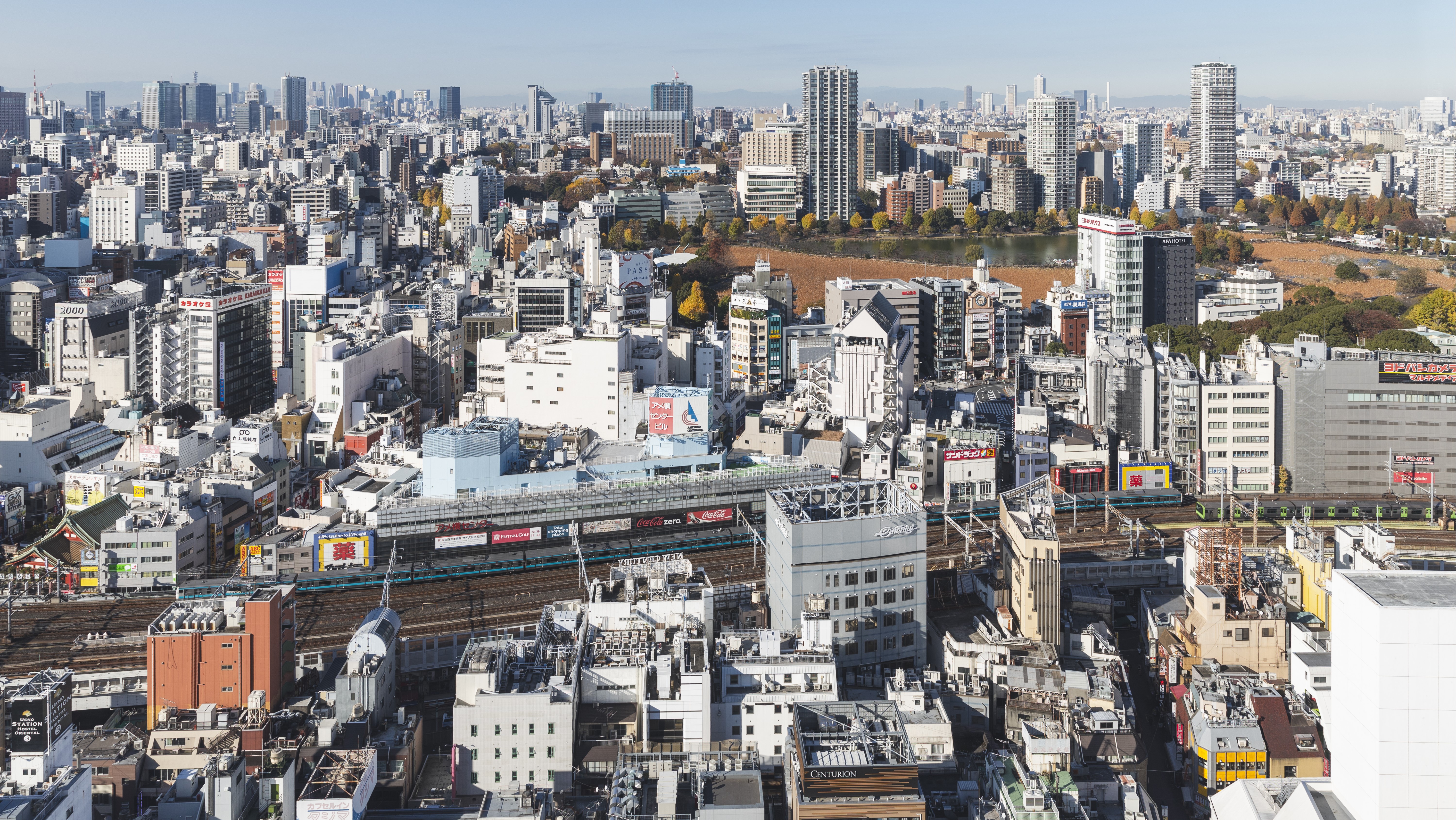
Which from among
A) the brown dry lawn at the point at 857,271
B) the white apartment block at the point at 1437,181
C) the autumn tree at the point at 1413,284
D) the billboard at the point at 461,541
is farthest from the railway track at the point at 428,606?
the white apartment block at the point at 1437,181

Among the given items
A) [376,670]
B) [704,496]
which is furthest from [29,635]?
[704,496]

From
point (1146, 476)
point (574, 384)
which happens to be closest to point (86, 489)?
point (574, 384)

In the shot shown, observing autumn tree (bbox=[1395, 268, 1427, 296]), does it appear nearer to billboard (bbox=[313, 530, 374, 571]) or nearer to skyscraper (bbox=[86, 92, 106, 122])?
billboard (bbox=[313, 530, 374, 571])

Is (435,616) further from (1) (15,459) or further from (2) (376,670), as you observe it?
(1) (15,459)

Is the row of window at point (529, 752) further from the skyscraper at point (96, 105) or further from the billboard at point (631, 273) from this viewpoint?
the skyscraper at point (96, 105)

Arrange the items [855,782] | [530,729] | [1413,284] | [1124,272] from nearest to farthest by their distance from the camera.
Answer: [855,782] < [530,729] < [1124,272] < [1413,284]

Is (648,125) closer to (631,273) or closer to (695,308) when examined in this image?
(695,308)

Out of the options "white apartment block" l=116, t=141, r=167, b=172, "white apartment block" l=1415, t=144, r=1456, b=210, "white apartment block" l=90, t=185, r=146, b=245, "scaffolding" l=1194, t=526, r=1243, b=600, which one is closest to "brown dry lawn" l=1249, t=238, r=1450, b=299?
"white apartment block" l=1415, t=144, r=1456, b=210
